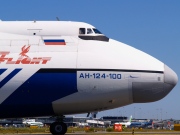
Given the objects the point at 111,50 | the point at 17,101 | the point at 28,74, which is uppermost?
the point at 111,50

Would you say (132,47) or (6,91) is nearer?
(6,91)

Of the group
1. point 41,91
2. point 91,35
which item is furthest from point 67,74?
point 91,35

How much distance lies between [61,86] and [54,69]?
1135mm

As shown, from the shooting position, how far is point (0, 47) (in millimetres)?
27688

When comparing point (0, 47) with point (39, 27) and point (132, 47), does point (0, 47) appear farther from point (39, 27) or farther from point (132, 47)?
point (132, 47)

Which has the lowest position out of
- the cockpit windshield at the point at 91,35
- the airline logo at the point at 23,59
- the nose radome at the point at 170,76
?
the nose radome at the point at 170,76

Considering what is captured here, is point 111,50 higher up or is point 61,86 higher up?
point 111,50

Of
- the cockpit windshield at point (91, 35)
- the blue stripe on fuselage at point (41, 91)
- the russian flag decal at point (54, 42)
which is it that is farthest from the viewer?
the cockpit windshield at point (91, 35)

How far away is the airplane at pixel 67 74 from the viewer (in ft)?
87.3

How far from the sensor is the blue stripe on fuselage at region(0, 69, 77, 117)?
26.5 metres

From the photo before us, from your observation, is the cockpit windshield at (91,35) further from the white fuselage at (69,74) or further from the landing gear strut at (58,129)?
the landing gear strut at (58,129)

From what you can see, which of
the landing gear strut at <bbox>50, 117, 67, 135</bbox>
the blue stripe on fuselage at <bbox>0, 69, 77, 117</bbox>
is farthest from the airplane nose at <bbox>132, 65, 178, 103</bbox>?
the landing gear strut at <bbox>50, 117, 67, 135</bbox>

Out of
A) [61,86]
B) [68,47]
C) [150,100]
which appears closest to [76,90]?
[61,86]

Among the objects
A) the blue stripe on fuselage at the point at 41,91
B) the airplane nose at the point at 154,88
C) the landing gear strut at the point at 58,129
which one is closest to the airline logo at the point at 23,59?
the blue stripe on fuselage at the point at 41,91
